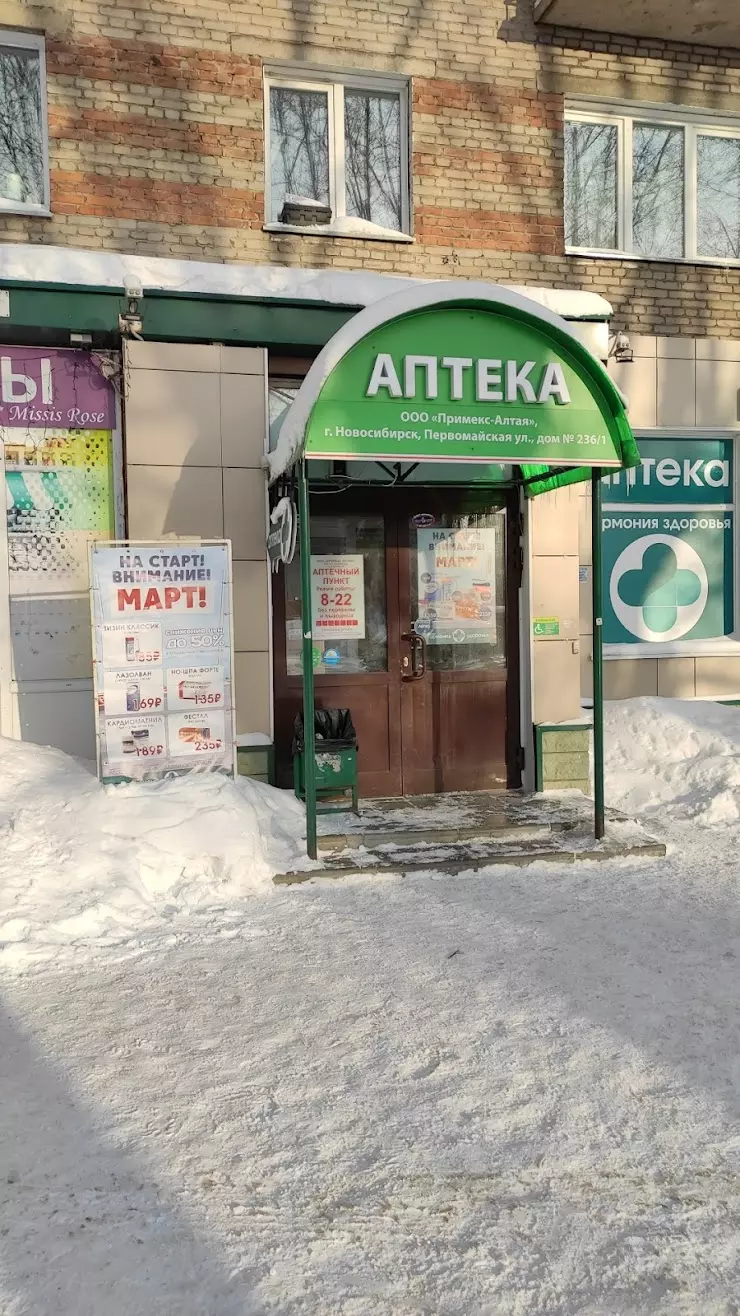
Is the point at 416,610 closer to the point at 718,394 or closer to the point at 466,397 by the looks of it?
the point at 466,397

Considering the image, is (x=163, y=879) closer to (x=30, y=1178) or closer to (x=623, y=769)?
(x=30, y=1178)

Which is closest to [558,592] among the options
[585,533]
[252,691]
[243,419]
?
[585,533]

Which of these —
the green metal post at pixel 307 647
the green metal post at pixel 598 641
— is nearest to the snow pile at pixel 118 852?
the green metal post at pixel 307 647

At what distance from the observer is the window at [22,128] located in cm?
693

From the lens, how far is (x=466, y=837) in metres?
6.06

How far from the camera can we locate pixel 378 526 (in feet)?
24.1

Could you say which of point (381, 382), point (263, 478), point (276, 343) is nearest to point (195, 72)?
point (276, 343)

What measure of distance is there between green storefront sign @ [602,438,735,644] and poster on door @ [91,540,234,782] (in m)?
4.07

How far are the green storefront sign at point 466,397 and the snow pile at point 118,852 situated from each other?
2.22 metres

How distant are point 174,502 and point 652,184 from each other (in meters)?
5.46

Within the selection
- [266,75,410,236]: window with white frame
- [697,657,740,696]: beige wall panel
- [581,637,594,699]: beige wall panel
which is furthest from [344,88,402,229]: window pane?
[697,657,740,696]: beige wall panel

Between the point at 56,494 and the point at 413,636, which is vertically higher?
the point at 56,494

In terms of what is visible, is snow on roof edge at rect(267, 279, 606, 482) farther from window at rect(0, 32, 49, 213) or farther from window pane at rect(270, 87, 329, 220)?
window at rect(0, 32, 49, 213)

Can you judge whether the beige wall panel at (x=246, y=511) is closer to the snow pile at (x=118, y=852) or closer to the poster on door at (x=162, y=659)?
the poster on door at (x=162, y=659)
